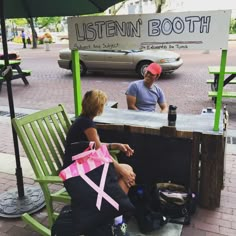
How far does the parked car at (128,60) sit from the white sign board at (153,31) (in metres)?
7.47

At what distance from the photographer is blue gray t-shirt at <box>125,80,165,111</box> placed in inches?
156

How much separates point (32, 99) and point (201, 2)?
102 feet

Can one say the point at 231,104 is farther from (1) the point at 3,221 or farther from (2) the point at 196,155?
(1) the point at 3,221

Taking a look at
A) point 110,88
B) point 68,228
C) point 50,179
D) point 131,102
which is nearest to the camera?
point 68,228

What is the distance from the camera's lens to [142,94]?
3.97 m

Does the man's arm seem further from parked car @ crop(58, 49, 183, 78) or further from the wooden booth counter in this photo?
parked car @ crop(58, 49, 183, 78)

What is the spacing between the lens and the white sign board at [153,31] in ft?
8.81

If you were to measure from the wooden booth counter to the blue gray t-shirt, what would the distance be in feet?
2.40

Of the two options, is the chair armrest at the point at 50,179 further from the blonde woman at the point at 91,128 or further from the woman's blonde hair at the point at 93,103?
the woman's blonde hair at the point at 93,103

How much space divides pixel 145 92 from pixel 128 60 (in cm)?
685

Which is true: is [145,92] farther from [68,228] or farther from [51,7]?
[68,228]

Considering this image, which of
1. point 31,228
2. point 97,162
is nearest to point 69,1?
point 97,162

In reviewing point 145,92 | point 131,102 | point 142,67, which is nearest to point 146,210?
point 131,102

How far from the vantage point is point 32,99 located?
321 inches
